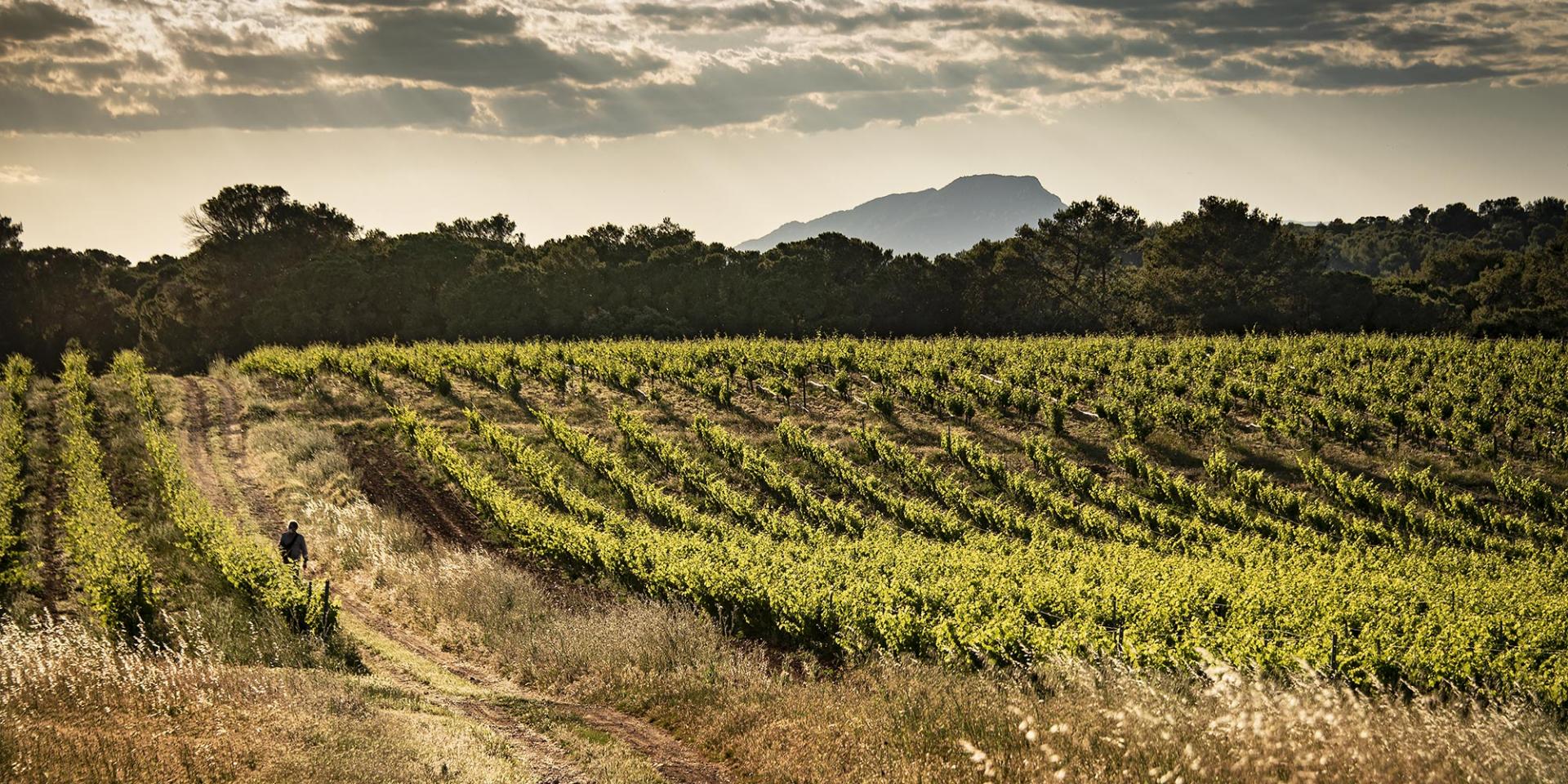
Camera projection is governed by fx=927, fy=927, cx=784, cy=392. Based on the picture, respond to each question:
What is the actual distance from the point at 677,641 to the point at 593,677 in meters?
1.26

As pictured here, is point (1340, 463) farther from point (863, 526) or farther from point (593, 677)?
point (593, 677)

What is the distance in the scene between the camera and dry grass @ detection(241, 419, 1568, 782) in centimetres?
721

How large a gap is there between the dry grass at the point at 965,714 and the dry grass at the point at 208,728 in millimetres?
2545

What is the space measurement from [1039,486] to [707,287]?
1848 inches

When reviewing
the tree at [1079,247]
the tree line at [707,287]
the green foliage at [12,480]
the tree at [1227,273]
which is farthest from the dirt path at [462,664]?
the tree at [1079,247]

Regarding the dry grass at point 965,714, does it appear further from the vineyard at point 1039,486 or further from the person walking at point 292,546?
the person walking at point 292,546

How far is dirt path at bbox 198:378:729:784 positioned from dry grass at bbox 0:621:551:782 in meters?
0.58

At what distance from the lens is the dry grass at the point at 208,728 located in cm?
Result: 792

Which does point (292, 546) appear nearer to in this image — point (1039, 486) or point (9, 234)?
point (1039, 486)

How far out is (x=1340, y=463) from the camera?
26.4 meters

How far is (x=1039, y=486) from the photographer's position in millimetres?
25406

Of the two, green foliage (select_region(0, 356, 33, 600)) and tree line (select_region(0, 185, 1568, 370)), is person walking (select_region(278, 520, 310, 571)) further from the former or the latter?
tree line (select_region(0, 185, 1568, 370))

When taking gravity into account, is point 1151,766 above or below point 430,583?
above

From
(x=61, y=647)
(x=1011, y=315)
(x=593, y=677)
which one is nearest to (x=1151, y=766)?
(x=593, y=677)
